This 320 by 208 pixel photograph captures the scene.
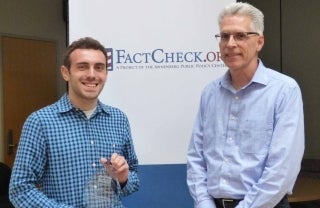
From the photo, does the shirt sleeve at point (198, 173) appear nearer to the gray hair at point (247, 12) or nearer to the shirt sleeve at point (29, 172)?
the gray hair at point (247, 12)

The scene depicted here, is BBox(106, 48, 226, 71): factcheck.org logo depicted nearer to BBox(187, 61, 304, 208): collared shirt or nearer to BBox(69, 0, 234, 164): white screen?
BBox(69, 0, 234, 164): white screen

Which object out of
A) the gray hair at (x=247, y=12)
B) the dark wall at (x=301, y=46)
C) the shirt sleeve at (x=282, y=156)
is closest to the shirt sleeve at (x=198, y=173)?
the shirt sleeve at (x=282, y=156)

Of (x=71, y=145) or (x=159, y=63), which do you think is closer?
(x=71, y=145)

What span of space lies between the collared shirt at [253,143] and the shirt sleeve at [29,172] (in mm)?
612

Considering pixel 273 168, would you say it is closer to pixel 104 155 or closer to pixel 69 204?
pixel 104 155

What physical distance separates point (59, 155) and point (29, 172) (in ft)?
0.40

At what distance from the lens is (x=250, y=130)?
5.56 ft

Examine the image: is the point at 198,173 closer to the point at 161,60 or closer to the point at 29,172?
the point at 29,172

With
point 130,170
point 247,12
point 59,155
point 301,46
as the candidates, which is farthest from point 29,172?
point 301,46

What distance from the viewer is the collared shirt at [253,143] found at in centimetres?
162

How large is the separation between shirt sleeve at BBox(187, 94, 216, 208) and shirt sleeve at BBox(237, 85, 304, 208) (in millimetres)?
167

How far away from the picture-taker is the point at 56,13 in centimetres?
579

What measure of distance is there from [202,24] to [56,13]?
12.2 feet

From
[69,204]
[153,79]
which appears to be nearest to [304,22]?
[153,79]
